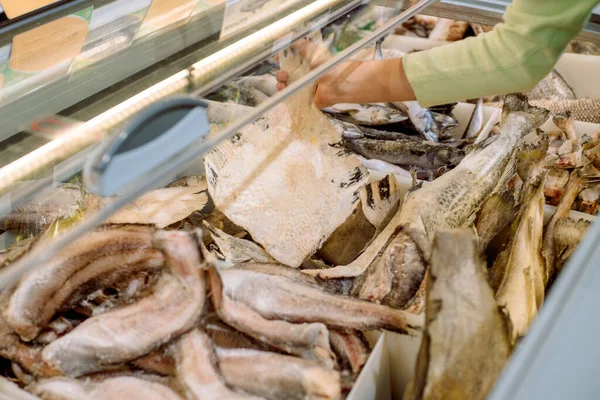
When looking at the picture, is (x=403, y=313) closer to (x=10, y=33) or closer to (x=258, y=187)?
(x=258, y=187)

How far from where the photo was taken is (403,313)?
3.08ft

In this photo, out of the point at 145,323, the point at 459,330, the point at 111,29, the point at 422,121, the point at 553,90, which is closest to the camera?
the point at 459,330

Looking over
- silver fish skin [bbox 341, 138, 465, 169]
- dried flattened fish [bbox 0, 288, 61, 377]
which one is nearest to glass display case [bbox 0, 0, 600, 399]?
dried flattened fish [bbox 0, 288, 61, 377]

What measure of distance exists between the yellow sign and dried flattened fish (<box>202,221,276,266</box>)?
65 cm

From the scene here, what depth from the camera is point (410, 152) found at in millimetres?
1771

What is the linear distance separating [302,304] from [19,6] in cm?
95

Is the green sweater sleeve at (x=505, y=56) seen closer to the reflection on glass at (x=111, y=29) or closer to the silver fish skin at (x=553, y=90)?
the reflection on glass at (x=111, y=29)

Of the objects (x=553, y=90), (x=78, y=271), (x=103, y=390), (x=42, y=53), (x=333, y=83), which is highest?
(x=42, y=53)

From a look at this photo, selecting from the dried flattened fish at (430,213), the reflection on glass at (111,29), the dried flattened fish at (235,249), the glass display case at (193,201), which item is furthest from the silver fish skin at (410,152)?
the reflection on glass at (111,29)

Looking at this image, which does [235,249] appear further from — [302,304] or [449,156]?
[449,156]

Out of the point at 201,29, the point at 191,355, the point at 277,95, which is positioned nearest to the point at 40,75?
the point at 201,29

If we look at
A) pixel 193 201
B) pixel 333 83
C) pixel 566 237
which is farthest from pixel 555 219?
pixel 193 201

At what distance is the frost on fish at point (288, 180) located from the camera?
133 centimetres

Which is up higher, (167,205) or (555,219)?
(167,205)
